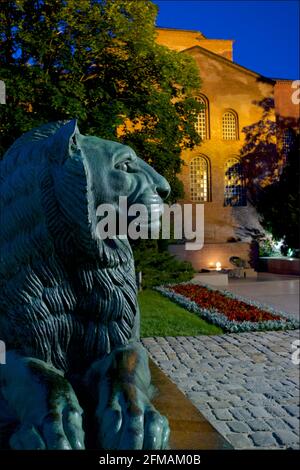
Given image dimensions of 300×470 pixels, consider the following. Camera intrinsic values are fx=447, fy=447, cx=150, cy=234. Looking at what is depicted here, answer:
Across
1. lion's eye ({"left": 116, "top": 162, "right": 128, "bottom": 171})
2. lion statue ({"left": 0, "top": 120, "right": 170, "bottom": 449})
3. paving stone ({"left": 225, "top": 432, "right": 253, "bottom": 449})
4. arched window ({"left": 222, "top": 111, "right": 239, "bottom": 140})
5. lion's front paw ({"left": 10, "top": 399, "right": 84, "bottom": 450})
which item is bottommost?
paving stone ({"left": 225, "top": 432, "right": 253, "bottom": 449})

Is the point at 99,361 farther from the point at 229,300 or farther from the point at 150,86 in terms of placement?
the point at 150,86

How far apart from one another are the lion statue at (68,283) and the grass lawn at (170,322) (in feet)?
24.1

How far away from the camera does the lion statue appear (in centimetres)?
188

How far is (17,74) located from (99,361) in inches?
423

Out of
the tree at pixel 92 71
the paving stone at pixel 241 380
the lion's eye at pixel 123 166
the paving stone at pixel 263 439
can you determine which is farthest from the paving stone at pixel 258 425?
the tree at pixel 92 71

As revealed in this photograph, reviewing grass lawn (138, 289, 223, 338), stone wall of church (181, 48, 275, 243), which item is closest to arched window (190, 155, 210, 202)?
stone wall of church (181, 48, 275, 243)

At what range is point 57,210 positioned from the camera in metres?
1.94

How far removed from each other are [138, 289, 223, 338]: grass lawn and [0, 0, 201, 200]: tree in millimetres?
4477

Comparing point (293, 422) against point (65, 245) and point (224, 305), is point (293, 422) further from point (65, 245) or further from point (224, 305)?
point (224, 305)

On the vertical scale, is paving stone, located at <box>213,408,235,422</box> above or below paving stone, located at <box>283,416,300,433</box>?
below

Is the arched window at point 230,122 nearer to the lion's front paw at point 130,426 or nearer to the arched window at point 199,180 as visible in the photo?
the arched window at point 199,180

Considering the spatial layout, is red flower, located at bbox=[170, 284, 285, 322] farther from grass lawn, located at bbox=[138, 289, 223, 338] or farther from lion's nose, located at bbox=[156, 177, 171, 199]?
lion's nose, located at bbox=[156, 177, 171, 199]

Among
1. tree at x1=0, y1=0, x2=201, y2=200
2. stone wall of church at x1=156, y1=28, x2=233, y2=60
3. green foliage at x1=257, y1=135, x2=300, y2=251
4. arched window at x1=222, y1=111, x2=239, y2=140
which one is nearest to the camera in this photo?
tree at x1=0, y1=0, x2=201, y2=200

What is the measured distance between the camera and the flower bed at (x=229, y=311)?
9.95m
